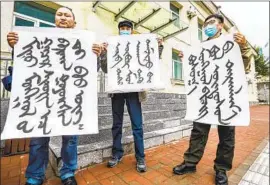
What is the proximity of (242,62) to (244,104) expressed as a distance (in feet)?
1.41

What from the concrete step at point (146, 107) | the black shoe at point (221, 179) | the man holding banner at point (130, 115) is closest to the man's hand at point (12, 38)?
the man holding banner at point (130, 115)

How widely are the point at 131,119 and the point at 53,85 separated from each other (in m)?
1.02

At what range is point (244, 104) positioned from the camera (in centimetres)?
171

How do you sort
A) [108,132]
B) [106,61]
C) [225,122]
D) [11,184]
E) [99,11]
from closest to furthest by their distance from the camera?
1. [225,122]
2. [11,184]
3. [106,61]
4. [108,132]
5. [99,11]

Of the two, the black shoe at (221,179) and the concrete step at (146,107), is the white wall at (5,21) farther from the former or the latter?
the black shoe at (221,179)

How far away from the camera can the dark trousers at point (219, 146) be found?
72.2 inches

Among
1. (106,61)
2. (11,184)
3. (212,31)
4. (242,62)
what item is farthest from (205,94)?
(11,184)

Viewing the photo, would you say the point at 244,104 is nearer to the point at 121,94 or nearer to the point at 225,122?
the point at 225,122

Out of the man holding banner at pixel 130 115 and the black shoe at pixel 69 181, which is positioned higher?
the man holding banner at pixel 130 115

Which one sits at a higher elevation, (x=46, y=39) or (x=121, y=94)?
(x=46, y=39)

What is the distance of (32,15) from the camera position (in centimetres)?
470

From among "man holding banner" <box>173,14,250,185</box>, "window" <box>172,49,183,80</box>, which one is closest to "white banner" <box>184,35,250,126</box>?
"man holding banner" <box>173,14,250,185</box>

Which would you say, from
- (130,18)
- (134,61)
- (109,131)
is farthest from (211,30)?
(130,18)

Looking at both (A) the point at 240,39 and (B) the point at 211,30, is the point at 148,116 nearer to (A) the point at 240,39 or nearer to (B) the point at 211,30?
Result: (B) the point at 211,30
